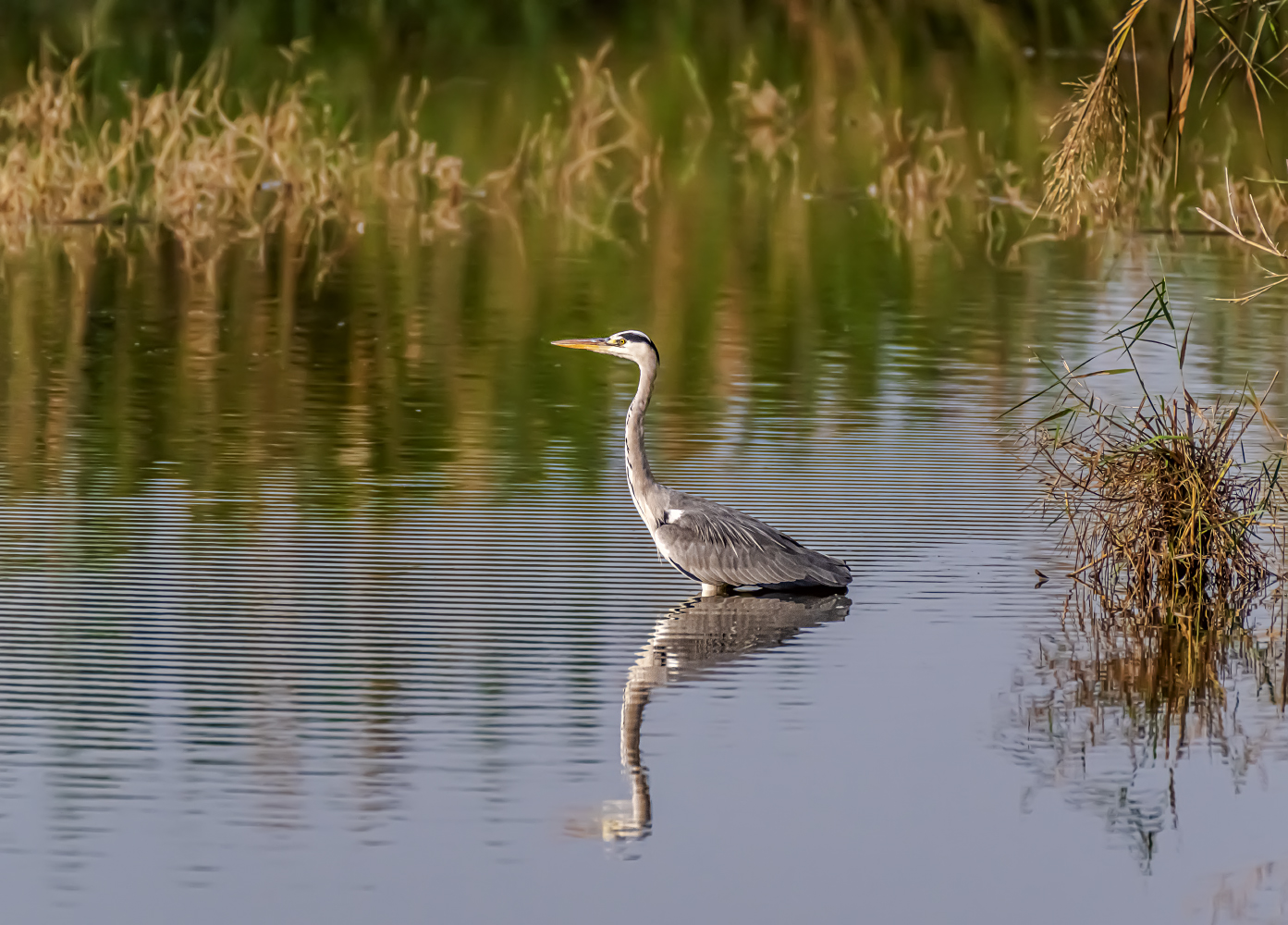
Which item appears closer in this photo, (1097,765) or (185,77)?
(1097,765)

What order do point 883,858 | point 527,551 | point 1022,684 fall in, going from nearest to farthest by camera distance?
point 883,858 → point 1022,684 → point 527,551

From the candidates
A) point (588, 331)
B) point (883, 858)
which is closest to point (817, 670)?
point (883, 858)

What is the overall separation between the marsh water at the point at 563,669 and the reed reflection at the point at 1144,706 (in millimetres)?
23

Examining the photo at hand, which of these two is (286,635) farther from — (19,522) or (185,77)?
(185,77)

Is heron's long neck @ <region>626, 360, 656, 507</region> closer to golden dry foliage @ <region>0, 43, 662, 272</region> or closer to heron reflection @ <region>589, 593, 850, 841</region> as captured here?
heron reflection @ <region>589, 593, 850, 841</region>

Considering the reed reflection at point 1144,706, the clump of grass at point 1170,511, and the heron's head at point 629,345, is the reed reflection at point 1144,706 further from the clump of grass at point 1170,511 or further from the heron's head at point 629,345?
the heron's head at point 629,345

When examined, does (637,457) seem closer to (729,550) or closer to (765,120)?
(729,550)

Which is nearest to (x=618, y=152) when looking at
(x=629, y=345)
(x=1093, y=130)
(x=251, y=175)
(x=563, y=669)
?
(x=251, y=175)

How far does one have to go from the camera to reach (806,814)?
22.8 feet

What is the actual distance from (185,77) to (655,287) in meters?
11.2

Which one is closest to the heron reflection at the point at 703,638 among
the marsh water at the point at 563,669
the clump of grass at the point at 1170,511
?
the marsh water at the point at 563,669

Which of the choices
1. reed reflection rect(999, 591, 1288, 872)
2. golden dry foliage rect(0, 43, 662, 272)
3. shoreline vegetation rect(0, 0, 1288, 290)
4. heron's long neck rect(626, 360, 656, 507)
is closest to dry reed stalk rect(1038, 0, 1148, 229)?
reed reflection rect(999, 591, 1288, 872)

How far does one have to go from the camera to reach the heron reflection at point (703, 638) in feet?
25.0

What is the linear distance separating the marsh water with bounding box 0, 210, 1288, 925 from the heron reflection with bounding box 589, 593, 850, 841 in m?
0.02
